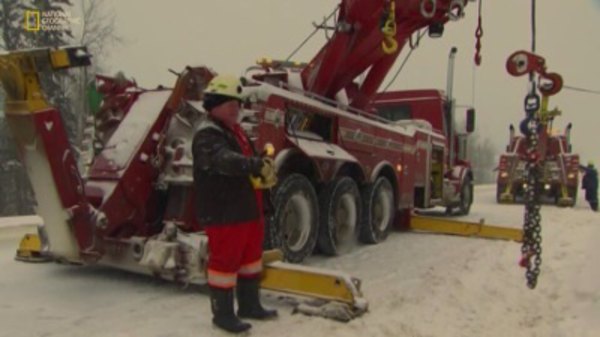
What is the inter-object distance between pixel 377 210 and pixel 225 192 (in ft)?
15.5

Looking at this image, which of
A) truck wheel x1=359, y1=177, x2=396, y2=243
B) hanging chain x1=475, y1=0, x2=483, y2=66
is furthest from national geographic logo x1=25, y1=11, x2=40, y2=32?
hanging chain x1=475, y1=0, x2=483, y2=66

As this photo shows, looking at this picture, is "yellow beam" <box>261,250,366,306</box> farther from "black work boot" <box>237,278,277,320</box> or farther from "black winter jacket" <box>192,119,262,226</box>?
"black winter jacket" <box>192,119,262,226</box>

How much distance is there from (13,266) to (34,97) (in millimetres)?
2417

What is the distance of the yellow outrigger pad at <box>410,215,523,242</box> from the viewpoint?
9.01m

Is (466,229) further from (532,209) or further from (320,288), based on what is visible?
(532,209)

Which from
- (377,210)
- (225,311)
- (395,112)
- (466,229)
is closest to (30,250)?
(225,311)

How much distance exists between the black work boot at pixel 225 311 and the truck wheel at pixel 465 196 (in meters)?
9.81

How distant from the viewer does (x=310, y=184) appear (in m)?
6.66

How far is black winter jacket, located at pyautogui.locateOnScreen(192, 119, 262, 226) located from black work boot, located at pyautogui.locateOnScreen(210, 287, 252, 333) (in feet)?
1.49

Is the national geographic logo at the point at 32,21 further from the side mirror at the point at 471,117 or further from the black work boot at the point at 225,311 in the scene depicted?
the black work boot at the point at 225,311

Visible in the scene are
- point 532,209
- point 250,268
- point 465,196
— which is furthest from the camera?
point 465,196

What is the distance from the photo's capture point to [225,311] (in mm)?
4199

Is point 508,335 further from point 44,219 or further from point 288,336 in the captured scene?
point 44,219

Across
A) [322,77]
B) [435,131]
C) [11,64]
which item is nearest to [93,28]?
[435,131]
